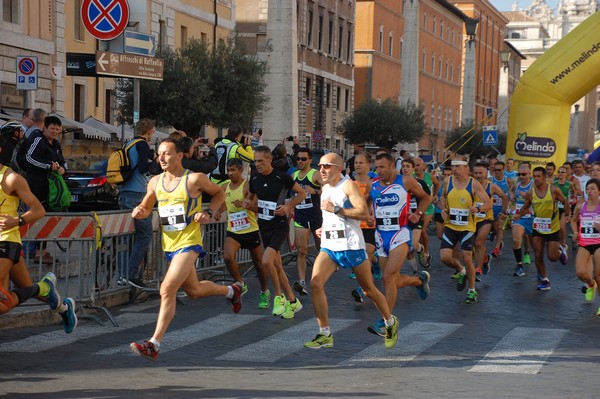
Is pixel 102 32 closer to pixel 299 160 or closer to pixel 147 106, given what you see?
pixel 299 160

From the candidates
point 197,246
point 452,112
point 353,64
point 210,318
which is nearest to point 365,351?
point 197,246

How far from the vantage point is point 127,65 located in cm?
1484

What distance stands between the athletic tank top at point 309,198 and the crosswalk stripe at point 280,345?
3.62 meters

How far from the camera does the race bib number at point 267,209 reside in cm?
1311

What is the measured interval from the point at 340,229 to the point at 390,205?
1.98 meters

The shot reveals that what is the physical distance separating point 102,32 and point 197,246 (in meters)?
5.92

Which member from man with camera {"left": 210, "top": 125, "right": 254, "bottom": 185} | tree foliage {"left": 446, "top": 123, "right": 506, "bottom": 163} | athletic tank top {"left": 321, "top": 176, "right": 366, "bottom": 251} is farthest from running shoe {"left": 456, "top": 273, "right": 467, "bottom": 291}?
tree foliage {"left": 446, "top": 123, "right": 506, "bottom": 163}

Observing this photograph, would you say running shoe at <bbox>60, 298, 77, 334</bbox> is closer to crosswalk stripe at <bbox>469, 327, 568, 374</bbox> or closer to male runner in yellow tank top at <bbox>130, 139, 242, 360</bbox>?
male runner in yellow tank top at <bbox>130, 139, 242, 360</bbox>

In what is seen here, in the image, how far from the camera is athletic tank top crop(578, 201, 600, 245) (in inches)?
553

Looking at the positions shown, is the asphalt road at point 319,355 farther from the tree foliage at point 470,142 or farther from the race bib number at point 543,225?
the tree foliage at point 470,142

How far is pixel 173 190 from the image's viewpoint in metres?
9.95

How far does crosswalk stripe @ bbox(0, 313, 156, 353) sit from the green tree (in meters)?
47.2

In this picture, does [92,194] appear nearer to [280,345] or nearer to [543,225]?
[543,225]

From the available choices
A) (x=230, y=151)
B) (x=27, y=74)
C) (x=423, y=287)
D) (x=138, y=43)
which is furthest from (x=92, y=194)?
(x=423, y=287)
